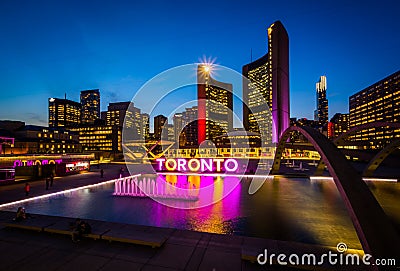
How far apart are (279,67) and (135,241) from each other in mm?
93468

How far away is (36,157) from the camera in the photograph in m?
29.4

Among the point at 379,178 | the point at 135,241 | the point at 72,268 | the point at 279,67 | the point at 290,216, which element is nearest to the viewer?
the point at 72,268

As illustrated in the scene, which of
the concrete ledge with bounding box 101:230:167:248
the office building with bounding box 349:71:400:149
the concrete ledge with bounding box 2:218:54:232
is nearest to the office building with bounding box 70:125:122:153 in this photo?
the concrete ledge with bounding box 2:218:54:232

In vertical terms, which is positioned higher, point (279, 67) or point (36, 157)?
point (279, 67)

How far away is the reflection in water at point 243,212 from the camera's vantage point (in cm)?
1074

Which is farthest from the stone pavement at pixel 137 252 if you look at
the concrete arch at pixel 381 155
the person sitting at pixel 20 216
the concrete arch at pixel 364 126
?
the concrete arch at pixel 364 126

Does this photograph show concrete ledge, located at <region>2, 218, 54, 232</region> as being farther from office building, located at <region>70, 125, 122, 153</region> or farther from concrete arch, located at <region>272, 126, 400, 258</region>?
office building, located at <region>70, 125, 122, 153</region>

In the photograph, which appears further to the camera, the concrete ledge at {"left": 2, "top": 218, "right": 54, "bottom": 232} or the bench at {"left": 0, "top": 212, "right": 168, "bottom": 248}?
the concrete ledge at {"left": 2, "top": 218, "right": 54, "bottom": 232}

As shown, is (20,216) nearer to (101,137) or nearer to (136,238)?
(136,238)

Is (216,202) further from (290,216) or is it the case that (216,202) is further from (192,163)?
(192,163)

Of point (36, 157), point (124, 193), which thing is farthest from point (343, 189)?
point (36, 157)

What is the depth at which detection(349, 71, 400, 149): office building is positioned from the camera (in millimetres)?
133375

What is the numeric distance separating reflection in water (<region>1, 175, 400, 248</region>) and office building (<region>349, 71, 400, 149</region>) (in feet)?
439

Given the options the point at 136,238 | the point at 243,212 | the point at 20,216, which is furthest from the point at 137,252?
the point at 20,216
